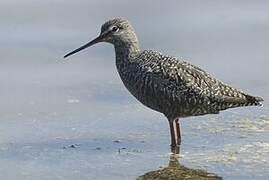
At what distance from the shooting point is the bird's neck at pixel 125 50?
8.88 meters

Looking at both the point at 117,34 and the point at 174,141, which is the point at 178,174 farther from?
the point at 117,34

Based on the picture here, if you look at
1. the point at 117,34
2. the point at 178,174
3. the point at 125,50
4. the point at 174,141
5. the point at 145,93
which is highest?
the point at 117,34

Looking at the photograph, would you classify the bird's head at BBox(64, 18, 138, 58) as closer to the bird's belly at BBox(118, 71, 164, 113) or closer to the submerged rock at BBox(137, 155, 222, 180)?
the bird's belly at BBox(118, 71, 164, 113)

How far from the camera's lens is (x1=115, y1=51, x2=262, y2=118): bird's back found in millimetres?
8422

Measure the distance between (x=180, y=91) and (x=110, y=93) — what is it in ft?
4.31

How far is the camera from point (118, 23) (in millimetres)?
8977

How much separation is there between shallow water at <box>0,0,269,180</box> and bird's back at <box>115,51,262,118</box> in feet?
0.89

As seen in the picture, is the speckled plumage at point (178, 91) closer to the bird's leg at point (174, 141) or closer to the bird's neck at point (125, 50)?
the bird's leg at point (174, 141)

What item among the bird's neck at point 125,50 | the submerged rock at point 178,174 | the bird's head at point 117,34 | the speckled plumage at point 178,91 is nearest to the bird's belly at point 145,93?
the speckled plumage at point 178,91

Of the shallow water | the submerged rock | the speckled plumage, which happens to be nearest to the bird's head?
the speckled plumage

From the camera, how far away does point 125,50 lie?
8945 millimetres

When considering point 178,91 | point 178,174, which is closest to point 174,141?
point 178,91

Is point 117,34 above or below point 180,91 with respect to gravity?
above

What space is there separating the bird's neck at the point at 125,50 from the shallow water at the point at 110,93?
1.77ft
